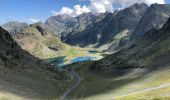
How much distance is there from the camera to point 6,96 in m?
88.8

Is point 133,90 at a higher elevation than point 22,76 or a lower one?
lower

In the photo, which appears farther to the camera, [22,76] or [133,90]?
[22,76]

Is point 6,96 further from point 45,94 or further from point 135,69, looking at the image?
point 135,69

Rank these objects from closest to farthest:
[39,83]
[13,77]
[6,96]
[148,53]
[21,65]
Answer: [6,96] < [13,77] < [39,83] < [21,65] < [148,53]

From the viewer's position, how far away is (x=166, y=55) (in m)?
165

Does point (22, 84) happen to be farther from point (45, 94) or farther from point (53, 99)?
point (53, 99)

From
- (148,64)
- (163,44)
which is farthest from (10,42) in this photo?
(163,44)

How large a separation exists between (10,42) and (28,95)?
8351 centimetres

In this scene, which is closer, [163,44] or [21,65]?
[21,65]

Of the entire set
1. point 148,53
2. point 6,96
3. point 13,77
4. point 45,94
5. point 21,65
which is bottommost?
point 6,96

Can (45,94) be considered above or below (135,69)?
below

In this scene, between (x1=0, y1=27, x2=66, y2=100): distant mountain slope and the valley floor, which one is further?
(x1=0, y1=27, x2=66, y2=100): distant mountain slope

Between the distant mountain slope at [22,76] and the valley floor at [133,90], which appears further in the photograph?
the distant mountain slope at [22,76]

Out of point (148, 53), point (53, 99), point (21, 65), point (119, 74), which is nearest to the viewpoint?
point (53, 99)
